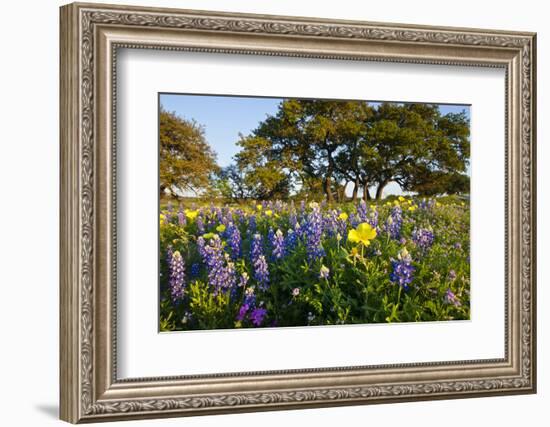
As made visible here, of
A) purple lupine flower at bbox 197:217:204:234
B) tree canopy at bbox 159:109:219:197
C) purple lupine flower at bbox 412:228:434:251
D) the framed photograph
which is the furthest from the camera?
purple lupine flower at bbox 412:228:434:251

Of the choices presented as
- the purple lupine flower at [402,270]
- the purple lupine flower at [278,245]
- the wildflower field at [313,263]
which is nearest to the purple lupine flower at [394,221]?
the wildflower field at [313,263]

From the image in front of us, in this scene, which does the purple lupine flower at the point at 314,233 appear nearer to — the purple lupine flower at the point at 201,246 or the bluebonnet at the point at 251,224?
the bluebonnet at the point at 251,224

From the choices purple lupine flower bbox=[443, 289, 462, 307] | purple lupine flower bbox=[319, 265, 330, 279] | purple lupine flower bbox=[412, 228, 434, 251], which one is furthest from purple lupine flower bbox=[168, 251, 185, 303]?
purple lupine flower bbox=[443, 289, 462, 307]

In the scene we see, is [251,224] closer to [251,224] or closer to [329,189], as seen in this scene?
[251,224]

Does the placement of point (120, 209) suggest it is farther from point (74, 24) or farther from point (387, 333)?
point (387, 333)

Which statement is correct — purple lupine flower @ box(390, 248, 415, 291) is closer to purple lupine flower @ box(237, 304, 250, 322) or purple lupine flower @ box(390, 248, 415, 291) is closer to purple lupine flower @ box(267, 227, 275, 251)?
purple lupine flower @ box(267, 227, 275, 251)

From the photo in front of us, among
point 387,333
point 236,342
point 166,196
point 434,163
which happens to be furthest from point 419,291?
point 166,196

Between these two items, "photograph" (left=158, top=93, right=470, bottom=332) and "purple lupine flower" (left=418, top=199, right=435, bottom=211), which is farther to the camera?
"purple lupine flower" (left=418, top=199, right=435, bottom=211)
